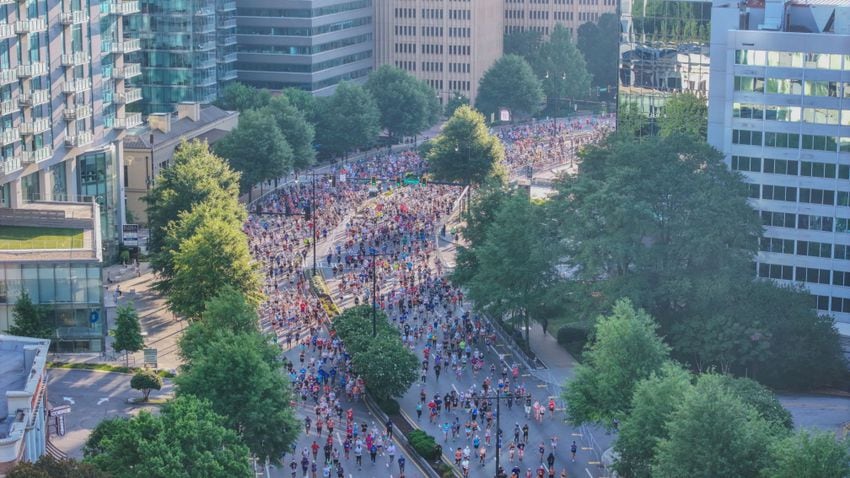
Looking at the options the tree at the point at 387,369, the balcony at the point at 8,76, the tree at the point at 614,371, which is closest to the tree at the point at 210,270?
the tree at the point at 387,369

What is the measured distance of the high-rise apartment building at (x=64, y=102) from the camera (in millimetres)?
149500

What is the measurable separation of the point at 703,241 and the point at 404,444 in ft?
97.7

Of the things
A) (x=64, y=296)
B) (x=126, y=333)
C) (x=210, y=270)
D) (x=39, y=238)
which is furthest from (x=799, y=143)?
(x=39, y=238)

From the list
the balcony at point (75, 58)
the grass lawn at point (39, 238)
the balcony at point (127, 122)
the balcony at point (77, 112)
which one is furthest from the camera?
the balcony at point (127, 122)

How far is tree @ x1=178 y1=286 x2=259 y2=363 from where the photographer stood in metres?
122

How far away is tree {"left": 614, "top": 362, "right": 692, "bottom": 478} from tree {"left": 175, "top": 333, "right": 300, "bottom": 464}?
19409mm

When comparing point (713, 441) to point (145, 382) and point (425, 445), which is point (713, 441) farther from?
point (145, 382)

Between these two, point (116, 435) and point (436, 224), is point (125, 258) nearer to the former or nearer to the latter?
point (436, 224)

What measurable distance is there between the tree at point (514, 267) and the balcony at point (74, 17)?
40.1 metres

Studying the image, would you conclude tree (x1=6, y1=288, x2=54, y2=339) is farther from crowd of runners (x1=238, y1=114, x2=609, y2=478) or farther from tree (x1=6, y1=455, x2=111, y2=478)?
tree (x1=6, y1=455, x2=111, y2=478)

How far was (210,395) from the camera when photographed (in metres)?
109

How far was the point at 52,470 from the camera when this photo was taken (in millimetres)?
86062

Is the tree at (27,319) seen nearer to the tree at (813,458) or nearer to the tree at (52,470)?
the tree at (52,470)

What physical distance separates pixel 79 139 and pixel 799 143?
2397 inches
